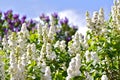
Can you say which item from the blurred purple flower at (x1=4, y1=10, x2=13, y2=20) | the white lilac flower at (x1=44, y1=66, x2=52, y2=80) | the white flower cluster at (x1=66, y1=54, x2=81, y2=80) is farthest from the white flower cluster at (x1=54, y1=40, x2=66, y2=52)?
the blurred purple flower at (x1=4, y1=10, x2=13, y2=20)

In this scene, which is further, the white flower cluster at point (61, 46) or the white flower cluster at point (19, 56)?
the white flower cluster at point (61, 46)

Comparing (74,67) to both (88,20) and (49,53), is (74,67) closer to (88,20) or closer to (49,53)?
(49,53)

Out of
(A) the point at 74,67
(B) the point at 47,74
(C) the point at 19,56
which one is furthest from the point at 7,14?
(A) the point at 74,67

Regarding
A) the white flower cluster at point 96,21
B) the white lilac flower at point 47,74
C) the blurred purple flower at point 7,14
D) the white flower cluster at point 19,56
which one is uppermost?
the blurred purple flower at point 7,14

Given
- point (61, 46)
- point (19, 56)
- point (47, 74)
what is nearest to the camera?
point (47, 74)

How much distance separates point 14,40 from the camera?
204 inches

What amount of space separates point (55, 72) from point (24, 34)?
3.75ft

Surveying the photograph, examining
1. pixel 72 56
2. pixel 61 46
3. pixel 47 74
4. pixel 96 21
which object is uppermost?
pixel 96 21

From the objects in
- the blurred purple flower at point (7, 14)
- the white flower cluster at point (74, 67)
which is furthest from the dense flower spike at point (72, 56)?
the blurred purple flower at point (7, 14)

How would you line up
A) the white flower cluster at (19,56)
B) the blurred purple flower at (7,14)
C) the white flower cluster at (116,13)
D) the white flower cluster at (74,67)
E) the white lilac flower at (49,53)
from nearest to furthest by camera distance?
1. the white flower cluster at (74,67)
2. the white flower cluster at (19,56)
3. the white lilac flower at (49,53)
4. the white flower cluster at (116,13)
5. the blurred purple flower at (7,14)

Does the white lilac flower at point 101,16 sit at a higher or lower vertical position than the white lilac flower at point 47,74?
higher

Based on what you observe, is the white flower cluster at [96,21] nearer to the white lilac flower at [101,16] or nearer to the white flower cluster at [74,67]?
the white lilac flower at [101,16]

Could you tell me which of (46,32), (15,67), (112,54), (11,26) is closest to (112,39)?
(112,54)

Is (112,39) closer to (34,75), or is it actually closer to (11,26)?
(34,75)
